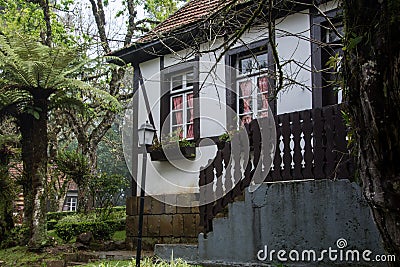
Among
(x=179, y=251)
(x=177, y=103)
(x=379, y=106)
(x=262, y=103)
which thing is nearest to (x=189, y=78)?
(x=177, y=103)

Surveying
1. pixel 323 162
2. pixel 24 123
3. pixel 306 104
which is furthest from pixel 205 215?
pixel 24 123

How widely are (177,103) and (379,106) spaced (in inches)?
307

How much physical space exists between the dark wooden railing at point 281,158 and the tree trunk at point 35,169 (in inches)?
158

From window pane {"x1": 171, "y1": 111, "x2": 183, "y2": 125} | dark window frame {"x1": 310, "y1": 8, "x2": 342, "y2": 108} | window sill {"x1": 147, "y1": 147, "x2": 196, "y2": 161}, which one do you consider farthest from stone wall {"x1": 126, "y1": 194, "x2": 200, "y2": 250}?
dark window frame {"x1": 310, "y1": 8, "x2": 342, "y2": 108}

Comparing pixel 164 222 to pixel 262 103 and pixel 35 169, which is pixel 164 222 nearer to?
pixel 35 169

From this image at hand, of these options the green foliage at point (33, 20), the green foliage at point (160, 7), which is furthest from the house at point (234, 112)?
the green foliage at point (33, 20)

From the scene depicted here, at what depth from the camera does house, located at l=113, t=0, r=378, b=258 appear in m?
5.75

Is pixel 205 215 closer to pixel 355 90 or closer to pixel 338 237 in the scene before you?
pixel 338 237

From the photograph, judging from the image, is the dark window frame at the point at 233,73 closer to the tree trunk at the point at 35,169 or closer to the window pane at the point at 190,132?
the window pane at the point at 190,132

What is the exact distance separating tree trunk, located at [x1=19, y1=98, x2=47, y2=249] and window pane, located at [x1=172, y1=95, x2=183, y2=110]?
2.66 metres

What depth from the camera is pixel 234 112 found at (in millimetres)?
8812

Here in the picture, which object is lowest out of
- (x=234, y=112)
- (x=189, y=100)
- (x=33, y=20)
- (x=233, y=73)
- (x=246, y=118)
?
(x=246, y=118)

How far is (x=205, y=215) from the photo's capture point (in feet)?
21.5

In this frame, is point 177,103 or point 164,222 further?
point 177,103
